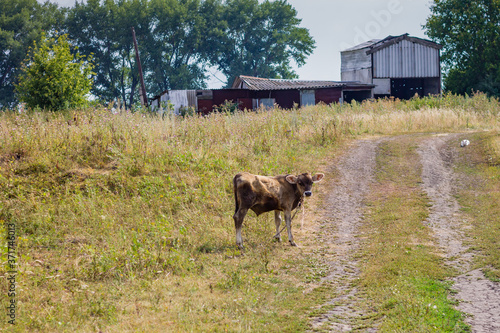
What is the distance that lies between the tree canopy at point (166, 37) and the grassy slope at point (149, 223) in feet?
144

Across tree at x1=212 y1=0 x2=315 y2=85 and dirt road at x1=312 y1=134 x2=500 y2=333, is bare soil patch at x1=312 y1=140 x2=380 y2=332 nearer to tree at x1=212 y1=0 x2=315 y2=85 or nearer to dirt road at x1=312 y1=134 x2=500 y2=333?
dirt road at x1=312 y1=134 x2=500 y2=333

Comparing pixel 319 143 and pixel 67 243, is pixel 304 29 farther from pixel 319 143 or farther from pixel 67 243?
pixel 67 243

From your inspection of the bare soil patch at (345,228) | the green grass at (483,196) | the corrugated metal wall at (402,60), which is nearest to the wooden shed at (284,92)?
the corrugated metal wall at (402,60)

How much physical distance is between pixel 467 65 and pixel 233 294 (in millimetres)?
50317

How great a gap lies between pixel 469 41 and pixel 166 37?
3370cm

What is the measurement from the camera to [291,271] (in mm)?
9734

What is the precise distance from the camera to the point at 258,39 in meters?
68.8

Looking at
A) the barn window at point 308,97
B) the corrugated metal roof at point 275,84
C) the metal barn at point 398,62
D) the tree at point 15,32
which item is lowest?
the barn window at point 308,97

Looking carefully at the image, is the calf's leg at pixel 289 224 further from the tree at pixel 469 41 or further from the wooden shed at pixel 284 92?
the tree at pixel 469 41

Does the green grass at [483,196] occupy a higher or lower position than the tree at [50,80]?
lower

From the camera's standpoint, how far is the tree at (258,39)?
6794 centimetres

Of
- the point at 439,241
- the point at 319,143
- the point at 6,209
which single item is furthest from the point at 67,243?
the point at 319,143

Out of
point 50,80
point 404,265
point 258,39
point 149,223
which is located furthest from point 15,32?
point 404,265

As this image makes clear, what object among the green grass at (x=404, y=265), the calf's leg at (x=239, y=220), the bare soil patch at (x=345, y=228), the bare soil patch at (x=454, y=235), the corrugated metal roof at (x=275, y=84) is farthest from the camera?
the corrugated metal roof at (x=275, y=84)
